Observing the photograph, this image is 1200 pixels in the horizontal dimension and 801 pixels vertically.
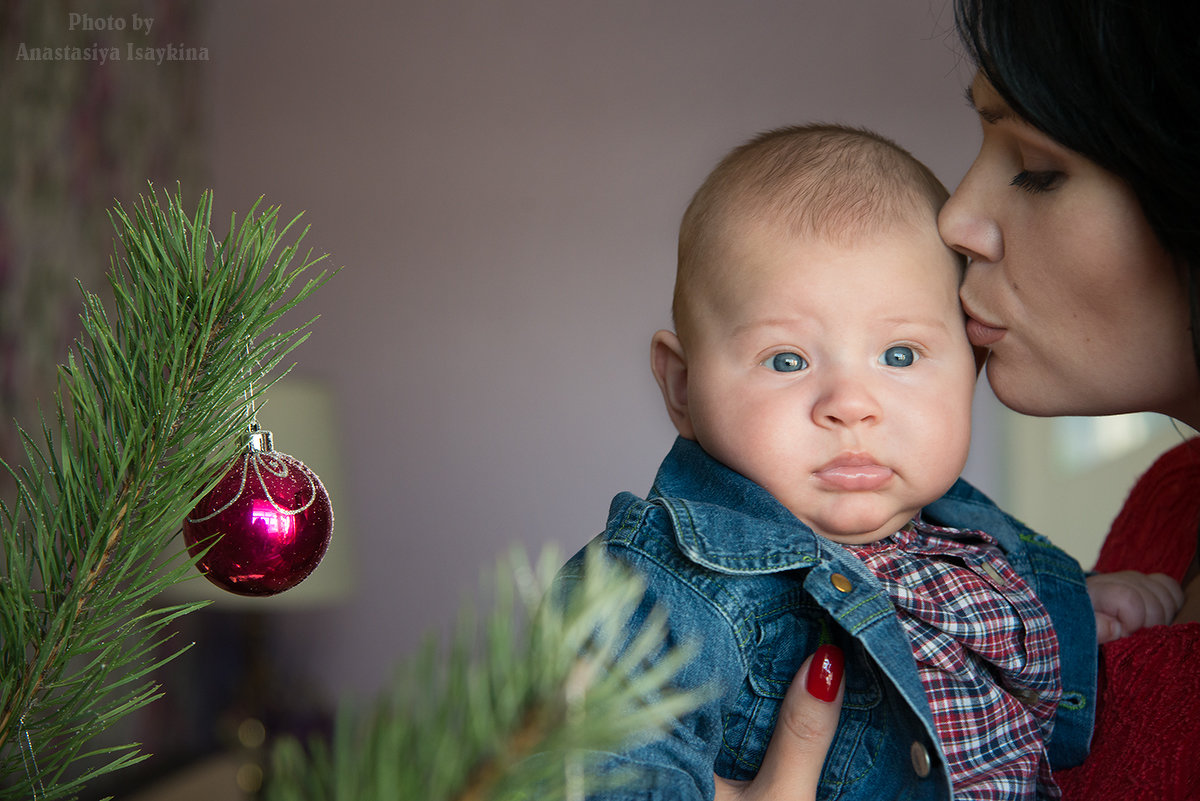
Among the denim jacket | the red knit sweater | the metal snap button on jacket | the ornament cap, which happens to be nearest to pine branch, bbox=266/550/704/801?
the ornament cap

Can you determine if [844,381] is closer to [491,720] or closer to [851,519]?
[851,519]

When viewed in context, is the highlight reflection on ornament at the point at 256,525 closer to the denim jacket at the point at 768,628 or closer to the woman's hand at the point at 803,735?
the denim jacket at the point at 768,628

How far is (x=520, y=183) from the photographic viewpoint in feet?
12.2

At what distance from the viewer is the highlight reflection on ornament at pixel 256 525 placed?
0.60m

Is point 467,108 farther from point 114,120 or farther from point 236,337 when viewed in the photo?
point 236,337

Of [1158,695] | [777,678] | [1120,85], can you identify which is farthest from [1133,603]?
[1120,85]

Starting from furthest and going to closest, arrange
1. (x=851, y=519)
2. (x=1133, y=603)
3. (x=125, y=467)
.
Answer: (x=1133, y=603)
(x=851, y=519)
(x=125, y=467)

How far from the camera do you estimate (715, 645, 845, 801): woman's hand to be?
84 centimetres

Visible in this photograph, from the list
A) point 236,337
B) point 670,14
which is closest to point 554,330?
point 670,14

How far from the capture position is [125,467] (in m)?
0.47

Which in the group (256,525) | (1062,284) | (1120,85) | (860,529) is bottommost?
(860,529)

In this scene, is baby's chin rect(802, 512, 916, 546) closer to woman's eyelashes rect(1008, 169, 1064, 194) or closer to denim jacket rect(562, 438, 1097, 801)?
denim jacket rect(562, 438, 1097, 801)

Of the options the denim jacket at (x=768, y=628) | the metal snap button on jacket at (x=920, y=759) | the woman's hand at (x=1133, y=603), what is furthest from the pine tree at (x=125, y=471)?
the woman's hand at (x=1133, y=603)

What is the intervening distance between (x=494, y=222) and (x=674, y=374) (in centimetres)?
265
